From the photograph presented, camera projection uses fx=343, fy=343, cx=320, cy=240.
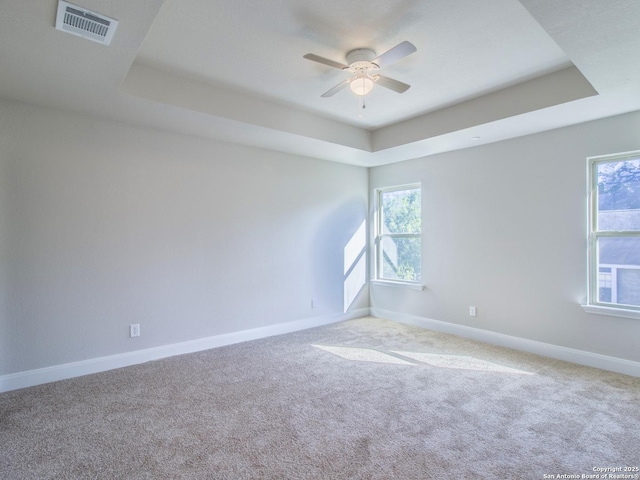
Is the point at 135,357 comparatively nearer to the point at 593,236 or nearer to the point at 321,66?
the point at 321,66

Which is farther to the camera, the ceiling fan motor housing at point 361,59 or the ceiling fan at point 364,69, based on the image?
the ceiling fan motor housing at point 361,59

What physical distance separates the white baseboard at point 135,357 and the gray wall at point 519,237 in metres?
1.92

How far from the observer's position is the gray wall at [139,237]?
2953 millimetres

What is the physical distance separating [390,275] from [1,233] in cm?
465

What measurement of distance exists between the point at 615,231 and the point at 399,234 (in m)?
2.58

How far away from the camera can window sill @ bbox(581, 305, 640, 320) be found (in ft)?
10.3

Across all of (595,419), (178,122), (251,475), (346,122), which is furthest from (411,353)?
(178,122)

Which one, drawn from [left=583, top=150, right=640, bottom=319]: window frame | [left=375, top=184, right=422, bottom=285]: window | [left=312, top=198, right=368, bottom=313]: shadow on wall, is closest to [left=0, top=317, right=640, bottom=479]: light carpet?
[left=583, top=150, right=640, bottom=319]: window frame

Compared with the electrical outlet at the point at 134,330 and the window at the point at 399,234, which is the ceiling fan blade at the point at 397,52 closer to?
the window at the point at 399,234

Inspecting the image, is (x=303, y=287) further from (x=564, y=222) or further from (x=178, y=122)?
(x=564, y=222)

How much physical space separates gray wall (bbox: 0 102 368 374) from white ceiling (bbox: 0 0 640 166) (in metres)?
0.31

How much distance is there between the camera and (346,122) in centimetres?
427

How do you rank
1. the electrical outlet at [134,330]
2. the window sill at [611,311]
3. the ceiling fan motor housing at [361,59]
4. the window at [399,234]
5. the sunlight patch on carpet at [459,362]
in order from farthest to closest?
the window at [399,234], the electrical outlet at [134,330], the sunlight patch on carpet at [459,362], the window sill at [611,311], the ceiling fan motor housing at [361,59]

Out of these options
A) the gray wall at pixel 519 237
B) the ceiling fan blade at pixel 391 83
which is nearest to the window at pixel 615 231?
the gray wall at pixel 519 237
